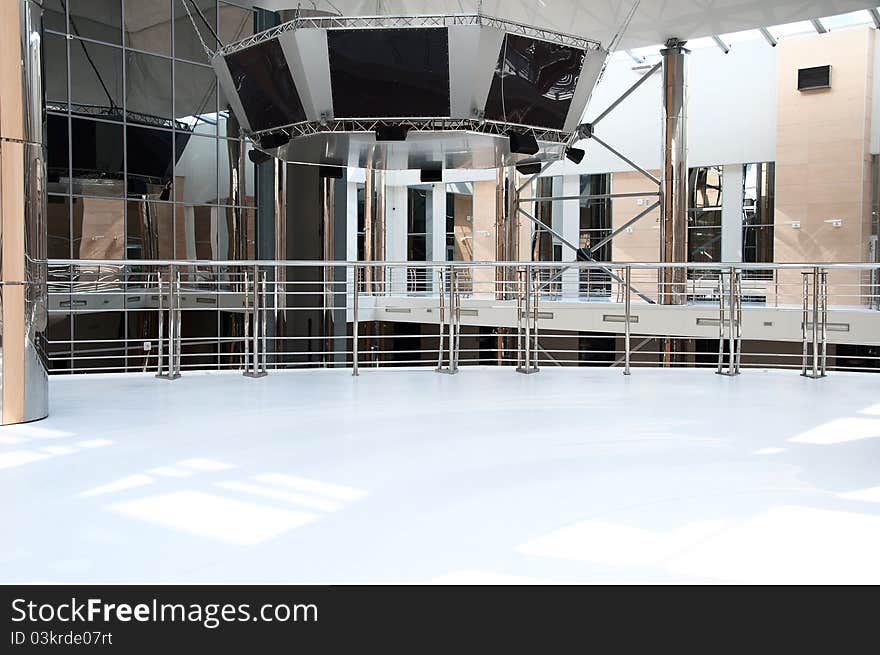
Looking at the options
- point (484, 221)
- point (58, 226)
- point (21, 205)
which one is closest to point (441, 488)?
point (21, 205)

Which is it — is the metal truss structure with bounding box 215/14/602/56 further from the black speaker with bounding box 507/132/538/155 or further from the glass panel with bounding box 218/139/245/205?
the glass panel with bounding box 218/139/245/205

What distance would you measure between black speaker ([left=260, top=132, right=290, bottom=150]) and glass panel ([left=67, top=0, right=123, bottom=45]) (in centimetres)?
344

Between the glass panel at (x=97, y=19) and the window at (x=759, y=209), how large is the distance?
257 inches

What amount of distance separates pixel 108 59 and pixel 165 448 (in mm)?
5045

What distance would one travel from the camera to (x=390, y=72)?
3.35m

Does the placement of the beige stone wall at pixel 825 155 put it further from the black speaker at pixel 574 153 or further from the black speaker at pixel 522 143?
the black speaker at pixel 522 143

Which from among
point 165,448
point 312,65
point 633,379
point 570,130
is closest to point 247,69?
point 312,65

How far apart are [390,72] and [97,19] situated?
4.20 metres

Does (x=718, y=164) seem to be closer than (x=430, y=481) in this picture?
No

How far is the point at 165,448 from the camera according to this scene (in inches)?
99.2

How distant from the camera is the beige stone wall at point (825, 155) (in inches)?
344

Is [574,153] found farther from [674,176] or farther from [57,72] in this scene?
[57,72]

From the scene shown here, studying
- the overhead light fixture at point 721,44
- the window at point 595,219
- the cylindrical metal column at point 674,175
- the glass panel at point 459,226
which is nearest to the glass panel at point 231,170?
the cylindrical metal column at point 674,175
